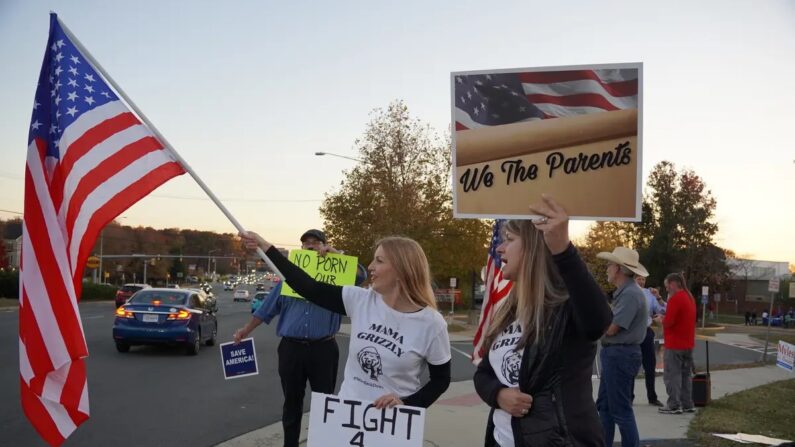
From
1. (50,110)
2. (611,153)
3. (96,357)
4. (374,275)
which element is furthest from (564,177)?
(96,357)

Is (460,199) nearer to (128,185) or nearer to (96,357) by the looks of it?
(128,185)

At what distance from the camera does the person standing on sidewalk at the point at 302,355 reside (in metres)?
5.65

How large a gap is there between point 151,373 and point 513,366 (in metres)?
10.7

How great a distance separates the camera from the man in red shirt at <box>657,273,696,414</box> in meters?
9.28

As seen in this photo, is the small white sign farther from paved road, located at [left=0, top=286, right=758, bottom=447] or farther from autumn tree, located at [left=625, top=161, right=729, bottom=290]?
autumn tree, located at [left=625, top=161, right=729, bottom=290]

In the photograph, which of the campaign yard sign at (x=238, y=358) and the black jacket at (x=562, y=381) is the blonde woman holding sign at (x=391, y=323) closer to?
the black jacket at (x=562, y=381)

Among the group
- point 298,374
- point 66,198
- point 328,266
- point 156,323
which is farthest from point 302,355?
point 156,323

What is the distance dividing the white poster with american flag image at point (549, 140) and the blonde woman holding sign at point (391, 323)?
758 millimetres

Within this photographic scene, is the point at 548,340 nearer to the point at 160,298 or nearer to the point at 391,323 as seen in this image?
the point at 391,323

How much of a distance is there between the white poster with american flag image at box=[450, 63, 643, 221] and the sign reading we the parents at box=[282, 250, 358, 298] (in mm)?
2715

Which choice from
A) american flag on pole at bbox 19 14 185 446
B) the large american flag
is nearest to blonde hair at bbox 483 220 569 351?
the large american flag

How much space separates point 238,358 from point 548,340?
4.73 metres

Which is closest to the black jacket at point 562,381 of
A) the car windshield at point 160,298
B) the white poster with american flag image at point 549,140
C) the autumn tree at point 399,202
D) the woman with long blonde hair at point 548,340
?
the woman with long blonde hair at point 548,340

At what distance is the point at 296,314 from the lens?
582cm
